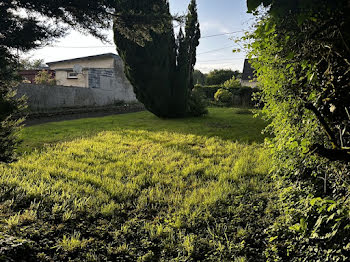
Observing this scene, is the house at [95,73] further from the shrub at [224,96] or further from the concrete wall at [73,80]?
the shrub at [224,96]

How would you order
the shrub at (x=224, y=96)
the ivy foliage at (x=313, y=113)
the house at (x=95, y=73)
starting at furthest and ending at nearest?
the house at (x=95, y=73) < the shrub at (x=224, y=96) < the ivy foliage at (x=313, y=113)

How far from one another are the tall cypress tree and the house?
33.9ft

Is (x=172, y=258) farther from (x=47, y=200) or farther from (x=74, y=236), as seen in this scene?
(x=47, y=200)

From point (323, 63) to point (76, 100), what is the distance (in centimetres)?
1624

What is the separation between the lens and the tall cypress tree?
29.9ft

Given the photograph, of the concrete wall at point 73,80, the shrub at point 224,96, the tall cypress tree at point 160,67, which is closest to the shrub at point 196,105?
the tall cypress tree at point 160,67

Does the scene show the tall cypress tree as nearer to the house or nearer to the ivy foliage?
the ivy foliage

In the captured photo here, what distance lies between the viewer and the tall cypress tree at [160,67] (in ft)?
29.9

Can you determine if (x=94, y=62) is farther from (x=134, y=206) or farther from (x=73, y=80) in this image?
(x=134, y=206)

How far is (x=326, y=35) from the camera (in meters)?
1.34

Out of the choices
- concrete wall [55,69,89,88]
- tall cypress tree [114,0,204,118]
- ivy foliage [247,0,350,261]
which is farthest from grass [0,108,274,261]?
concrete wall [55,69,89,88]

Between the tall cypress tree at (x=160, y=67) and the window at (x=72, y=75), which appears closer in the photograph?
the tall cypress tree at (x=160, y=67)

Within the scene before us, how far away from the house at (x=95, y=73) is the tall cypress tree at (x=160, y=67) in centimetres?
1034

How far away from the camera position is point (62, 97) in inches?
559
